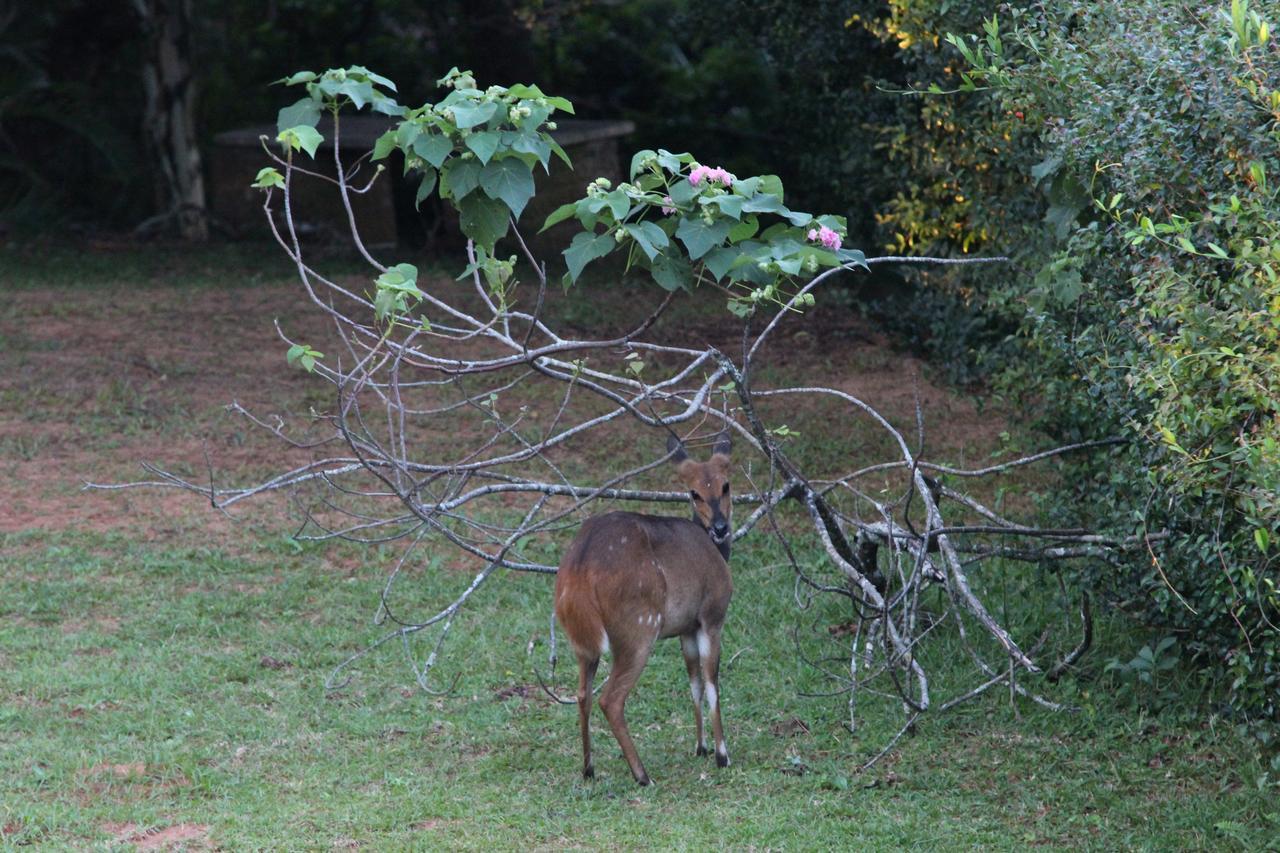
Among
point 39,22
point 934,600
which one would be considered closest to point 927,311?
point 934,600

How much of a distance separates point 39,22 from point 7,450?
8130 mm

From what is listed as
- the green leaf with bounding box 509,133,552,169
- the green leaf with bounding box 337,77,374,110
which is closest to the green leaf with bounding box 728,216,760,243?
the green leaf with bounding box 509,133,552,169

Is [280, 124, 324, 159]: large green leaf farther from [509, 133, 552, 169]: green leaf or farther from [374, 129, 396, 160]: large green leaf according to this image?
[509, 133, 552, 169]: green leaf

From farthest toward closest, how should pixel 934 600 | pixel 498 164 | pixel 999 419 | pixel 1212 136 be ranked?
pixel 999 419 < pixel 934 600 < pixel 498 164 < pixel 1212 136

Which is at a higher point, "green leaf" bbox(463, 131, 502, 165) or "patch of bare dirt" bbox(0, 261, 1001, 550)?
"green leaf" bbox(463, 131, 502, 165)

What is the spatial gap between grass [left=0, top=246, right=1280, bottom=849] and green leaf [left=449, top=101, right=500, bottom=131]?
7.10 feet

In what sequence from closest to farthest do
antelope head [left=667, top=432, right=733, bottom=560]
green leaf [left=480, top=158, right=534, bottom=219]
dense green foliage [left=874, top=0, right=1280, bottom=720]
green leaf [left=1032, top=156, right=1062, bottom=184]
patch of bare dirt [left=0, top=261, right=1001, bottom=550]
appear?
dense green foliage [left=874, top=0, right=1280, bottom=720] → green leaf [left=480, top=158, right=534, bottom=219] → green leaf [left=1032, top=156, right=1062, bottom=184] → antelope head [left=667, top=432, right=733, bottom=560] → patch of bare dirt [left=0, top=261, right=1001, bottom=550]

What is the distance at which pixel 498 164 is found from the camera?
15.6 ft

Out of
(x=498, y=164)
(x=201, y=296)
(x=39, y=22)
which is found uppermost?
(x=498, y=164)

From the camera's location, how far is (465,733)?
5.71 metres

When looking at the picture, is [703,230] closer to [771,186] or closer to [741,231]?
[741,231]

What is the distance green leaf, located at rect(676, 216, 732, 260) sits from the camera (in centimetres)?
459

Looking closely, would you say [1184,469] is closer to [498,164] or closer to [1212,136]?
[1212,136]

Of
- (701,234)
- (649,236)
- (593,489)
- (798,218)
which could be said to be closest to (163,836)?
(593,489)
